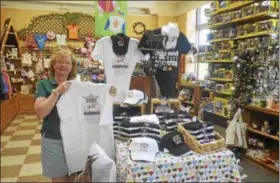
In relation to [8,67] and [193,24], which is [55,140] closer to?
[8,67]

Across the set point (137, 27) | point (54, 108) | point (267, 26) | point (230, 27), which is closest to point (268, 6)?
point (267, 26)

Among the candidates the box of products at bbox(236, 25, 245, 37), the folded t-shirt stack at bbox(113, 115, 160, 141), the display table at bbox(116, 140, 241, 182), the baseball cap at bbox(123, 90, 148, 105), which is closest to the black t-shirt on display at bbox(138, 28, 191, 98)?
the baseball cap at bbox(123, 90, 148, 105)

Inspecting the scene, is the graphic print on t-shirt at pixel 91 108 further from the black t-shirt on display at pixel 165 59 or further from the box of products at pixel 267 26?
the box of products at pixel 267 26

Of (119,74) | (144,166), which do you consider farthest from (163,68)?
(144,166)

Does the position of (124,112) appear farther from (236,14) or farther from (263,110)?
(236,14)

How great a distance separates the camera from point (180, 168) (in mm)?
1338

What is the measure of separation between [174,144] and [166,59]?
58cm

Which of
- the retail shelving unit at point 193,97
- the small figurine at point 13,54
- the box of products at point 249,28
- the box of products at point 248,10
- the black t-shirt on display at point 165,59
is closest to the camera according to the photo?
the small figurine at point 13,54

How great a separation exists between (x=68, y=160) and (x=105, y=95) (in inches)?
16.2

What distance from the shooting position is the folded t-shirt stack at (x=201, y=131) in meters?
1.50

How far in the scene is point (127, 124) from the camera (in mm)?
1571

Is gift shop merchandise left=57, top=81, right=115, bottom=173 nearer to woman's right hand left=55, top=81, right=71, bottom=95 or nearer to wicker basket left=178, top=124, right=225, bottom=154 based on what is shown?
woman's right hand left=55, top=81, right=71, bottom=95

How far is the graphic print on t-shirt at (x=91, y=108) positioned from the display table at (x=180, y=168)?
249 mm

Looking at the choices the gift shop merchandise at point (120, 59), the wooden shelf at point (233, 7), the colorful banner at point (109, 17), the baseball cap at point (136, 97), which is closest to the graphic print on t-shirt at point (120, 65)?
the gift shop merchandise at point (120, 59)
